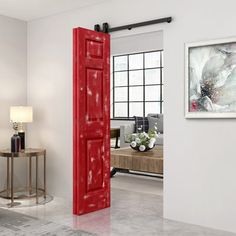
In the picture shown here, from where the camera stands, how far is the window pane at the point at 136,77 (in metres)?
10.1

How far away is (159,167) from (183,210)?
4.66 ft

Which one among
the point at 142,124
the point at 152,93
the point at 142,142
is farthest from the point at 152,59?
the point at 142,142

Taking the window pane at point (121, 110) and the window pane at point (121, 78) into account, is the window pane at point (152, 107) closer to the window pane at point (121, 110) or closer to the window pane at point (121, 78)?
the window pane at point (121, 110)

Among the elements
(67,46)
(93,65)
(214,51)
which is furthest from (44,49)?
(214,51)

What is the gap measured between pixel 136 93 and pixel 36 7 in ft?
18.6

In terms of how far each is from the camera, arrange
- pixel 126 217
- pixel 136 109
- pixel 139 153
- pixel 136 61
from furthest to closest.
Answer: pixel 136 61, pixel 136 109, pixel 139 153, pixel 126 217

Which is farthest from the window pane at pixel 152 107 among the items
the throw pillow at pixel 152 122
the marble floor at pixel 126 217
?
the marble floor at pixel 126 217

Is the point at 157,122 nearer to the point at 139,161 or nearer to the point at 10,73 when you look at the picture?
the point at 139,161

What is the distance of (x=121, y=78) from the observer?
1038 centimetres

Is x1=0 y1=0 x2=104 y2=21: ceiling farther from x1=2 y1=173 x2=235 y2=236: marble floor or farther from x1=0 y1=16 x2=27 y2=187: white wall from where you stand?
x1=2 y1=173 x2=235 y2=236: marble floor

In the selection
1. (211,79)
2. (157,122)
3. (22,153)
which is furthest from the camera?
(157,122)

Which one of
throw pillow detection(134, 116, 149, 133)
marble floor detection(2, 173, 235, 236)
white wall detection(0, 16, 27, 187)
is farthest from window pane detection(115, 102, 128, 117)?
white wall detection(0, 16, 27, 187)

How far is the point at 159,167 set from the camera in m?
5.29

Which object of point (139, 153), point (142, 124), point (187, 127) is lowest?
point (139, 153)
